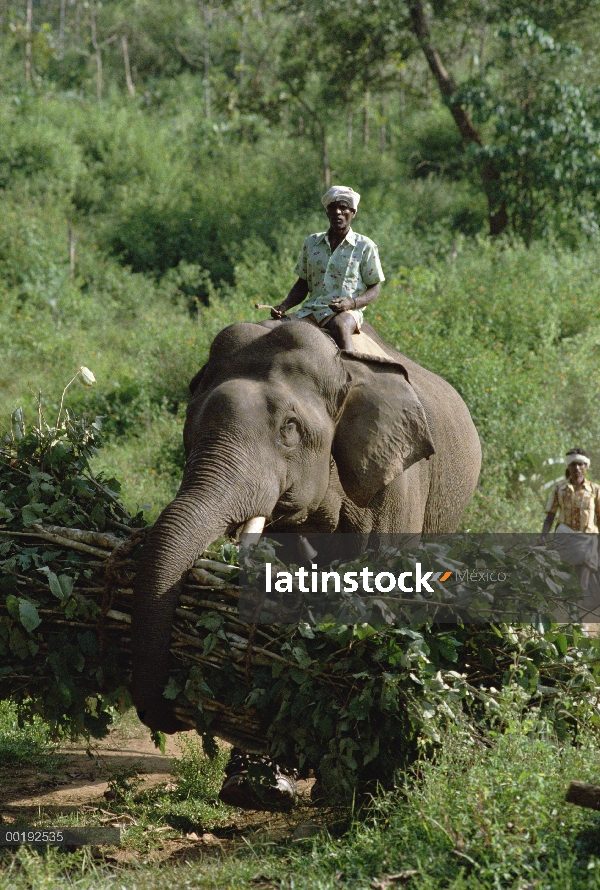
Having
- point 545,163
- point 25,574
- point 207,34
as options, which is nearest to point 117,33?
point 207,34

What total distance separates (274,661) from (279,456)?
3.92ft

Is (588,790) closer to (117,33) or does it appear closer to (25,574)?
(25,574)

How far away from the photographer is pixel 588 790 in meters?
3.47

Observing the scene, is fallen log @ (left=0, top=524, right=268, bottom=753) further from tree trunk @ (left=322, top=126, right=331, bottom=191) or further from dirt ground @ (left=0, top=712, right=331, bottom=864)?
tree trunk @ (left=322, top=126, right=331, bottom=191)

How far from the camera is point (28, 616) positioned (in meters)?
4.62

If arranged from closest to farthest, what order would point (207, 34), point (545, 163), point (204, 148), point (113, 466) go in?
1. point (113, 466)
2. point (545, 163)
3. point (204, 148)
4. point (207, 34)

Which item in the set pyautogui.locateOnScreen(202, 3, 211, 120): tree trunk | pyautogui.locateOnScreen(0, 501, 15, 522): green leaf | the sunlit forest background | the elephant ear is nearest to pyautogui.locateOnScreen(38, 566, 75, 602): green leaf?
pyautogui.locateOnScreen(0, 501, 15, 522): green leaf

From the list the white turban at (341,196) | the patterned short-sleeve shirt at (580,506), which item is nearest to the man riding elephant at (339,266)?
the white turban at (341,196)

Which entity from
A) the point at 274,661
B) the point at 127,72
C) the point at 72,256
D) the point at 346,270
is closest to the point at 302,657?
the point at 274,661

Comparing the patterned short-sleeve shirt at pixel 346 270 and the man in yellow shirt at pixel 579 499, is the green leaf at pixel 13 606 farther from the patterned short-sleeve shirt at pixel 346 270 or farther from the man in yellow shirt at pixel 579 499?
the man in yellow shirt at pixel 579 499

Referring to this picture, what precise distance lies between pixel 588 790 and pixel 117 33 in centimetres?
3656

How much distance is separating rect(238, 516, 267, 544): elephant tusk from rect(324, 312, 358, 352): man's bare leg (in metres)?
1.33

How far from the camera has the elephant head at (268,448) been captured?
441cm

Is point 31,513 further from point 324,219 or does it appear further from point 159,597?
point 324,219
